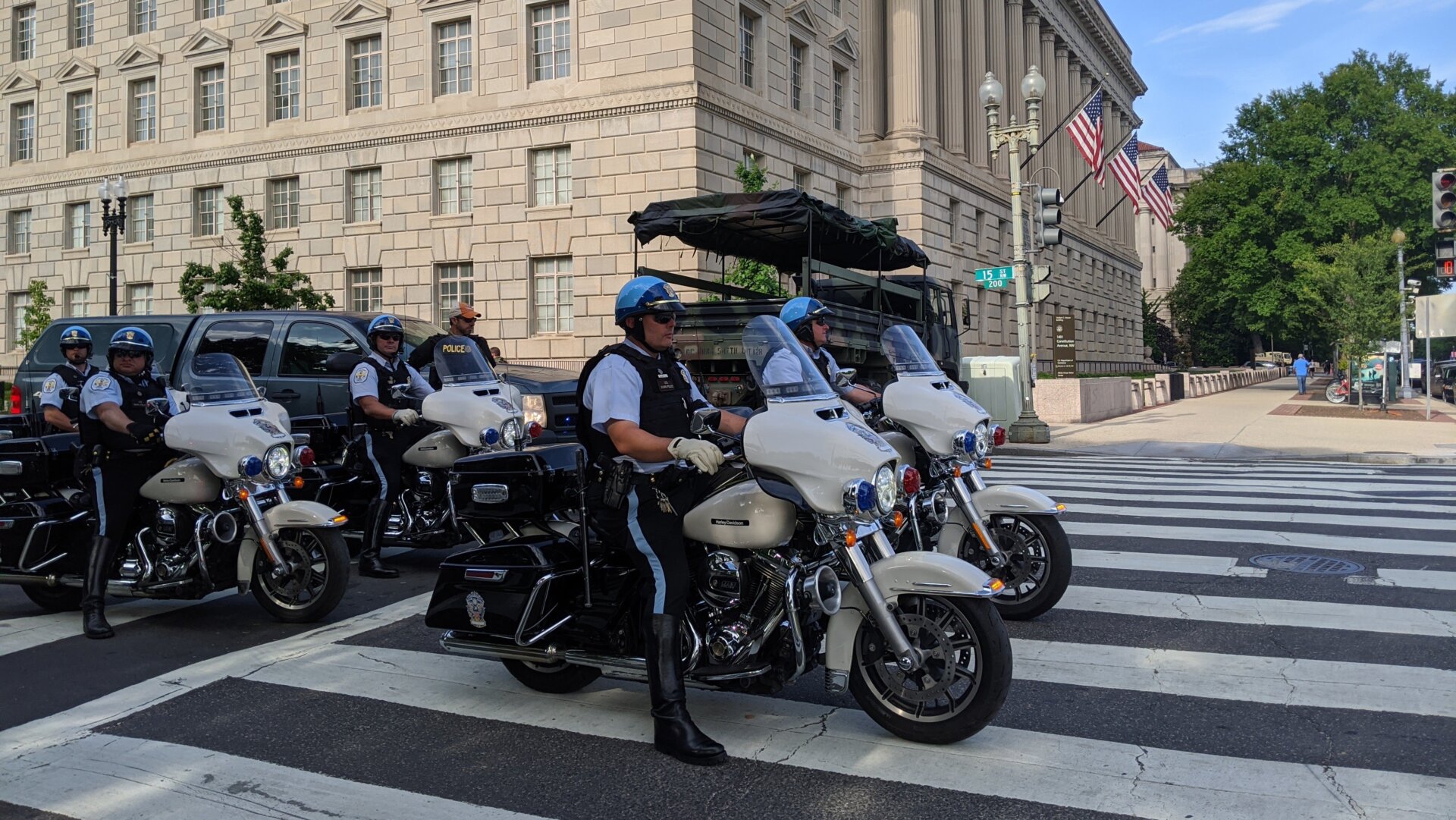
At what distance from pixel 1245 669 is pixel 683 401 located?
3.29 metres

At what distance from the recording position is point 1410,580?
7.62 meters

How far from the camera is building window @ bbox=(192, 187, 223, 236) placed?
34.7m

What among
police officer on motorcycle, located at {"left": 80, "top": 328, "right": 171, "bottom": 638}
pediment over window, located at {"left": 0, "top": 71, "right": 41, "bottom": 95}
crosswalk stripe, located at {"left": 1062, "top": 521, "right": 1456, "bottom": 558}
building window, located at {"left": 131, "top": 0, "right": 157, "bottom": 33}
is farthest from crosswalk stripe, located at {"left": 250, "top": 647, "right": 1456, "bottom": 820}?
pediment over window, located at {"left": 0, "top": 71, "right": 41, "bottom": 95}

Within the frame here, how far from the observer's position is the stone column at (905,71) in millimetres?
38344

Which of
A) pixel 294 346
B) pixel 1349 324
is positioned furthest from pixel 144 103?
pixel 1349 324

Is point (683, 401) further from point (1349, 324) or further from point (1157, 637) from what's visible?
point (1349, 324)

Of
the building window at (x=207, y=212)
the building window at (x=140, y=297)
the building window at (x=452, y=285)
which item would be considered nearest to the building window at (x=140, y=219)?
the building window at (x=140, y=297)

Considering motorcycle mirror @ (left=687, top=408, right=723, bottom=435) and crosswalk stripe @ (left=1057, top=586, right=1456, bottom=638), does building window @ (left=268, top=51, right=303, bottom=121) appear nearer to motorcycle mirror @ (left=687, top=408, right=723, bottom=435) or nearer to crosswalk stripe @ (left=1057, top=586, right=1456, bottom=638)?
crosswalk stripe @ (left=1057, top=586, right=1456, bottom=638)

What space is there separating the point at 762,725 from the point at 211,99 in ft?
119

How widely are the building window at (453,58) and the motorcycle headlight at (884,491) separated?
29397 mm

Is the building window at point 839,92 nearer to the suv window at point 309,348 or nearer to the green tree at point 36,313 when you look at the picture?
the green tree at point 36,313

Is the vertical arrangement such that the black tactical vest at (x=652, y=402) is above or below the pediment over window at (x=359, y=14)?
below

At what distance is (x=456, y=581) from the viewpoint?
512cm

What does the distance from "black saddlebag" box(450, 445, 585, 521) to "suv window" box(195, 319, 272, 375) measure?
6.47 m
